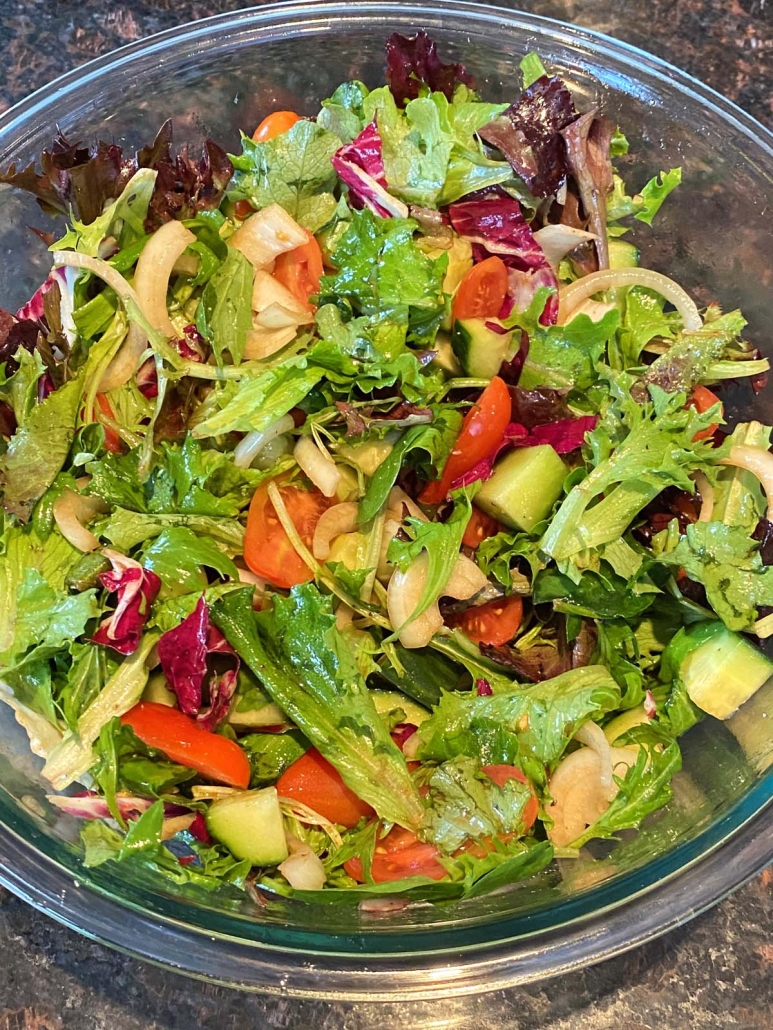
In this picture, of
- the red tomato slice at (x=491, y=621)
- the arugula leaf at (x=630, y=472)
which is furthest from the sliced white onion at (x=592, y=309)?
the red tomato slice at (x=491, y=621)

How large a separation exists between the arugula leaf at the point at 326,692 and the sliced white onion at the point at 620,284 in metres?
0.83

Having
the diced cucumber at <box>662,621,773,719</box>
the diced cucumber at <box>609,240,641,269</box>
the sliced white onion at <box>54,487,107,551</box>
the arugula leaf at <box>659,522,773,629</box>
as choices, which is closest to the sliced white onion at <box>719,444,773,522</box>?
the arugula leaf at <box>659,522,773,629</box>

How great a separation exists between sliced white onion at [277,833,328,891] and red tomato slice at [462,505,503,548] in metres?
0.65

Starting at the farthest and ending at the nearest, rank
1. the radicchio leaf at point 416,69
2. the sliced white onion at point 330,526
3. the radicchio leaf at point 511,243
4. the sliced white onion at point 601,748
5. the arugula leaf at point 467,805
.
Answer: the radicchio leaf at point 416,69, the radicchio leaf at point 511,243, the sliced white onion at point 330,526, the sliced white onion at point 601,748, the arugula leaf at point 467,805

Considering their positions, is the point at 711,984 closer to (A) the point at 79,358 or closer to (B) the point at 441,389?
(B) the point at 441,389

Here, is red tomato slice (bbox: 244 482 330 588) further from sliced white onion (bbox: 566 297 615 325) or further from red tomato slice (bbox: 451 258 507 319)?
sliced white onion (bbox: 566 297 615 325)

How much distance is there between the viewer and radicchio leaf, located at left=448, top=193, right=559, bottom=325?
166cm

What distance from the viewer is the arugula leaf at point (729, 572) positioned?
57.9 inches

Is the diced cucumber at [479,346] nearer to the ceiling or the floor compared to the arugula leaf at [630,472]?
nearer to the ceiling

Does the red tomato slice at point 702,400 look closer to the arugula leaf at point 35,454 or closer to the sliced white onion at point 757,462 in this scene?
the sliced white onion at point 757,462

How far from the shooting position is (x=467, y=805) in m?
1.35

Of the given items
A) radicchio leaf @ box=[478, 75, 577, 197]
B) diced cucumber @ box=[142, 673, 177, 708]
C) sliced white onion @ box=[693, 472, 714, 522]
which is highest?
radicchio leaf @ box=[478, 75, 577, 197]

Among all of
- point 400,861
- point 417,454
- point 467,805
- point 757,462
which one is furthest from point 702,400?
point 400,861

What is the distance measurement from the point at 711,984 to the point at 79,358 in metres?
1.78
